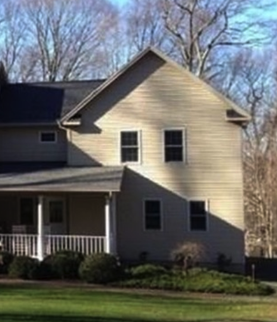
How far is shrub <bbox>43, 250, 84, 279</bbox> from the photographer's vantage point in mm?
26734

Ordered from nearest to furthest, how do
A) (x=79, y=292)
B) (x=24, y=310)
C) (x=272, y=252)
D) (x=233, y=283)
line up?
(x=24, y=310) → (x=79, y=292) → (x=233, y=283) → (x=272, y=252)

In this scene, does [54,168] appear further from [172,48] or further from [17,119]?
[172,48]

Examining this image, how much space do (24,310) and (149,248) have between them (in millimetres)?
13723

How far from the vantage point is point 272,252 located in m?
51.6

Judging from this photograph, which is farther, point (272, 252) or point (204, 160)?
point (272, 252)

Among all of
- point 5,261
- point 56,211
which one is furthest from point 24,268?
point 56,211

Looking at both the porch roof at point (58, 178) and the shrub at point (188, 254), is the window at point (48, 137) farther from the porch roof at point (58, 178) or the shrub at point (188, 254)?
the shrub at point (188, 254)

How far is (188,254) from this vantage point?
29.0 meters

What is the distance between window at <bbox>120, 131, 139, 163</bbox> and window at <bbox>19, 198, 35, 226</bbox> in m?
4.37

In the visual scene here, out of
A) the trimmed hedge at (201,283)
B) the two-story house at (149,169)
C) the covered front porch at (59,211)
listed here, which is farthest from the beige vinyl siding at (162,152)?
the trimmed hedge at (201,283)

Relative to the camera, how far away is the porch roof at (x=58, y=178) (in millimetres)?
28812

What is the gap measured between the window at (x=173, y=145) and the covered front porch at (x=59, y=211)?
2099mm

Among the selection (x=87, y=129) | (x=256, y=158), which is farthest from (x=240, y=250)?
(x=256, y=158)

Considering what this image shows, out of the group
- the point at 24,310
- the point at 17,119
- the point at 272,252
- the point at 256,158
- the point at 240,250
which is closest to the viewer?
the point at 24,310
